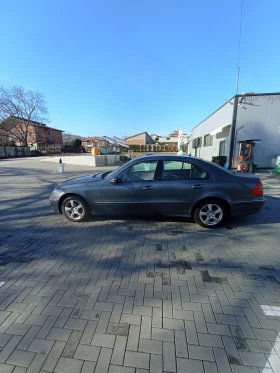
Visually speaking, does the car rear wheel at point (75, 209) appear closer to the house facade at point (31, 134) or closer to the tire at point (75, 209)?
the tire at point (75, 209)

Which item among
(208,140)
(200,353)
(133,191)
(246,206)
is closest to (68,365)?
(200,353)

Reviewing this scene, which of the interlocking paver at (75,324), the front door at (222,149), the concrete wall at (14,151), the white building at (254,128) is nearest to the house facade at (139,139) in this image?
the concrete wall at (14,151)

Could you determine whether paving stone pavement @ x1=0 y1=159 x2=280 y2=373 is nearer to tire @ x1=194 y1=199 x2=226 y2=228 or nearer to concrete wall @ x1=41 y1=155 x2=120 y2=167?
tire @ x1=194 y1=199 x2=226 y2=228

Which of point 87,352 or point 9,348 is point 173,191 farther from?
point 9,348

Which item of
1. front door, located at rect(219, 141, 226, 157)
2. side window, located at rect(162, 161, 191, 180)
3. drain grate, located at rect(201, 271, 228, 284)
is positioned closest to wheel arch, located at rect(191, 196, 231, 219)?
side window, located at rect(162, 161, 191, 180)

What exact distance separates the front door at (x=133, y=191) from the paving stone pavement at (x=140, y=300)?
0.51 meters

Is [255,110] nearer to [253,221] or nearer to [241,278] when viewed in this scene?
[253,221]

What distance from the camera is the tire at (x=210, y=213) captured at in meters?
4.17

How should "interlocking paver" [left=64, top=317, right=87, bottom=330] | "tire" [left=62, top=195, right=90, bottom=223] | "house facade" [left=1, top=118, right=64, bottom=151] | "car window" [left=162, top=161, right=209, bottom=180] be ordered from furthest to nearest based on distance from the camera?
"house facade" [left=1, top=118, right=64, bottom=151] < "tire" [left=62, top=195, right=90, bottom=223] < "car window" [left=162, top=161, right=209, bottom=180] < "interlocking paver" [left=64, top=317, right=87, bottom=330]

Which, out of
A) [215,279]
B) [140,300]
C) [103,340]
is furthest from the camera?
[215,279]

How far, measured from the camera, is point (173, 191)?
4129 mm

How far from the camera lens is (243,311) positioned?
6.90 feet

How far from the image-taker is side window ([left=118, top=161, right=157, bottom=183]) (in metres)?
4.30

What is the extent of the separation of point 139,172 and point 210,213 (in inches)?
70.4
